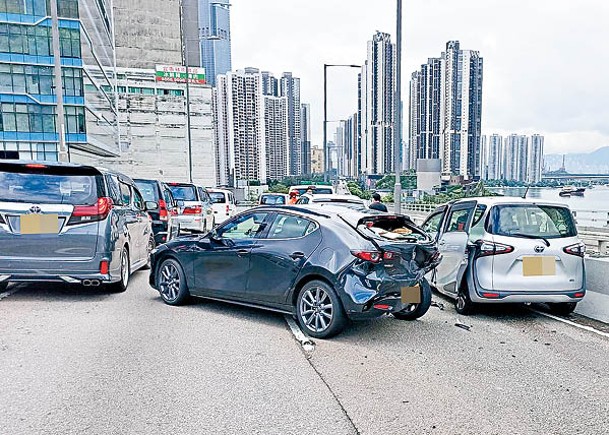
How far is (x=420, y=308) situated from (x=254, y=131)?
178 feet

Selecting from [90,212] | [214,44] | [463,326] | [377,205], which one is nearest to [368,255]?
[463,326]

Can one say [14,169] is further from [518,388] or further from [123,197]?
[518,388]

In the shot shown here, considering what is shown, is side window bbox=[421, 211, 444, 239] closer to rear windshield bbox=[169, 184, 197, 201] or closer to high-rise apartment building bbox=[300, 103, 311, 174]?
rear windshield bbox=[169, 184, 197, 201]

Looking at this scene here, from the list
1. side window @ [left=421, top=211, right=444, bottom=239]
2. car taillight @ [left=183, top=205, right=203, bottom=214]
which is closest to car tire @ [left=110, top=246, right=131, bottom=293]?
side window @ [left=421, top=211, right=444, bottom=239]

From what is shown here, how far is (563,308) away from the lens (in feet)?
22.1

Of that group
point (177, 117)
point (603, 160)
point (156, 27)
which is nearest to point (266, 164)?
point (177, 117)

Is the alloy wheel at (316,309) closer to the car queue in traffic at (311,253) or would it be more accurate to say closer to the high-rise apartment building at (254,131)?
the car queue in traffic at (311,253)

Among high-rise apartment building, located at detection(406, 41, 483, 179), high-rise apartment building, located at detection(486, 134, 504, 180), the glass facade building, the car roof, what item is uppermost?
the glass facade building

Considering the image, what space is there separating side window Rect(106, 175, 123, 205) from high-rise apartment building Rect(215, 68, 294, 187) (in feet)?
151

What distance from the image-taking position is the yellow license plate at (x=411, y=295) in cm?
554

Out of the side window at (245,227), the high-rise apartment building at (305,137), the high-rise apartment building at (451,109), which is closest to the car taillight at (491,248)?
the side window at (245,227)

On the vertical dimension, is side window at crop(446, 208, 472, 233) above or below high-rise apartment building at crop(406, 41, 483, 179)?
below

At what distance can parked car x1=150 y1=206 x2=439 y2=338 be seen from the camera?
532cm

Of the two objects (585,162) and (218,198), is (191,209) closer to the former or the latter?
(218,198)
